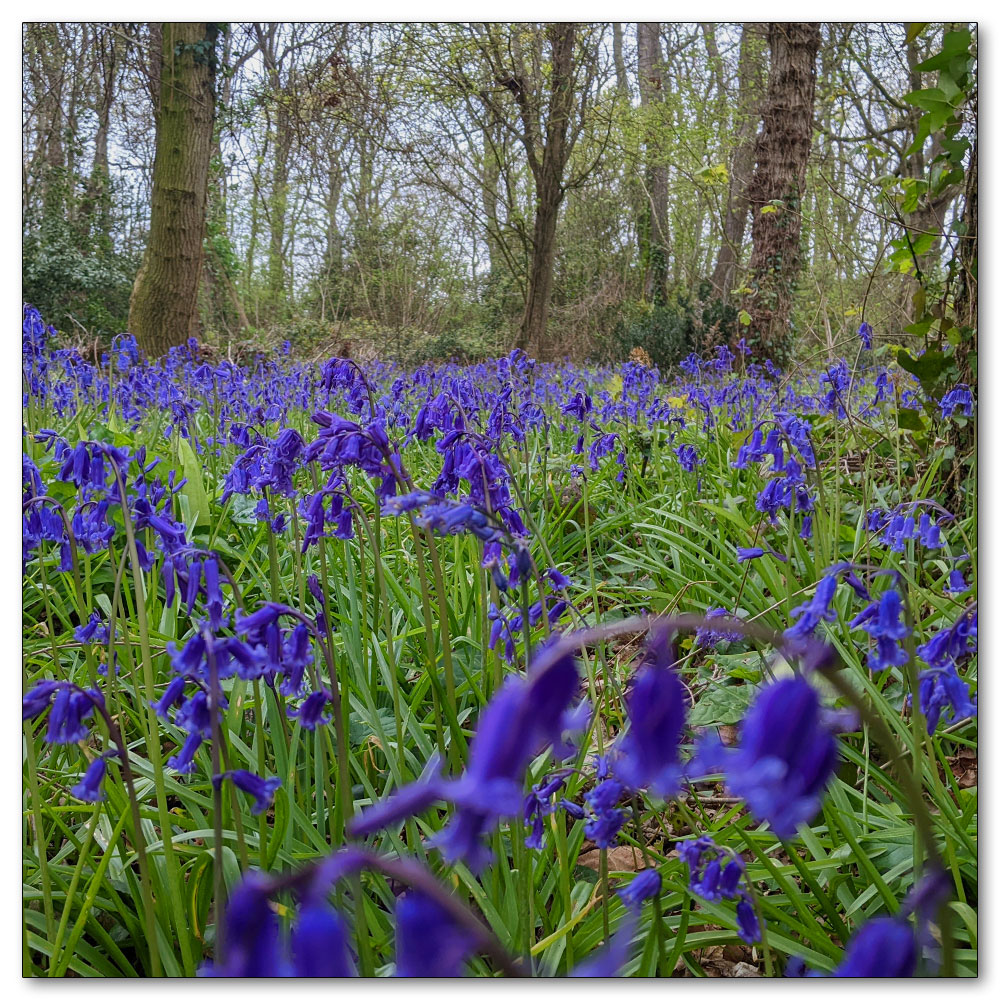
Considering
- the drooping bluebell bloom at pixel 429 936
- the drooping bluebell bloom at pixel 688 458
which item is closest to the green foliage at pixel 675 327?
the drooping bluebell bloom at pixel 688 458

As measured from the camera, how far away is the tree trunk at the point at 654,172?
2.69m

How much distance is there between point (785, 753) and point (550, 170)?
2928 millimetres

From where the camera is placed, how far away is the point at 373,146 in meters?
3.05

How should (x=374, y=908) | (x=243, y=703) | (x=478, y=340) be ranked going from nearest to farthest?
(x=374, y=908) < (x=243, y=703) < (x=478, y=340)

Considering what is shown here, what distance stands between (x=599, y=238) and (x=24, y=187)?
2.13m

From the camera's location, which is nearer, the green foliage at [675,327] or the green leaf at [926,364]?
the green leaf at [926,364]

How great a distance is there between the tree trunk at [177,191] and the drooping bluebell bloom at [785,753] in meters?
2.83

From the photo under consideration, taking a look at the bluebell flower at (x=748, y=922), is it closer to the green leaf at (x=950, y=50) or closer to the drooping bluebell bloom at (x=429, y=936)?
the drooping bluebell bloom at (x=429, y=936)

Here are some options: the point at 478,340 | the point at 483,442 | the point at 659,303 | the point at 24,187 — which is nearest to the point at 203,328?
the point at 478,340

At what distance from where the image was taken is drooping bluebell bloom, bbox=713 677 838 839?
1.73 ft

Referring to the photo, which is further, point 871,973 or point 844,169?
point 844,169

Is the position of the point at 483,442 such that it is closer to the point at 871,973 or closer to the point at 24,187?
the point at 871,973

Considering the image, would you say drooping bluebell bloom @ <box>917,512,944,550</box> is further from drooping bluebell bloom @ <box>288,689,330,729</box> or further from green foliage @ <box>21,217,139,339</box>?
green foliage @ <box>21,217,139,339</box>

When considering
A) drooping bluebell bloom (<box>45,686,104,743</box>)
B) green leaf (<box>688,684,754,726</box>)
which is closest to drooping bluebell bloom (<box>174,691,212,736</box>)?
drooping bluebell bloom (<box>45,686,104,743</box>)
